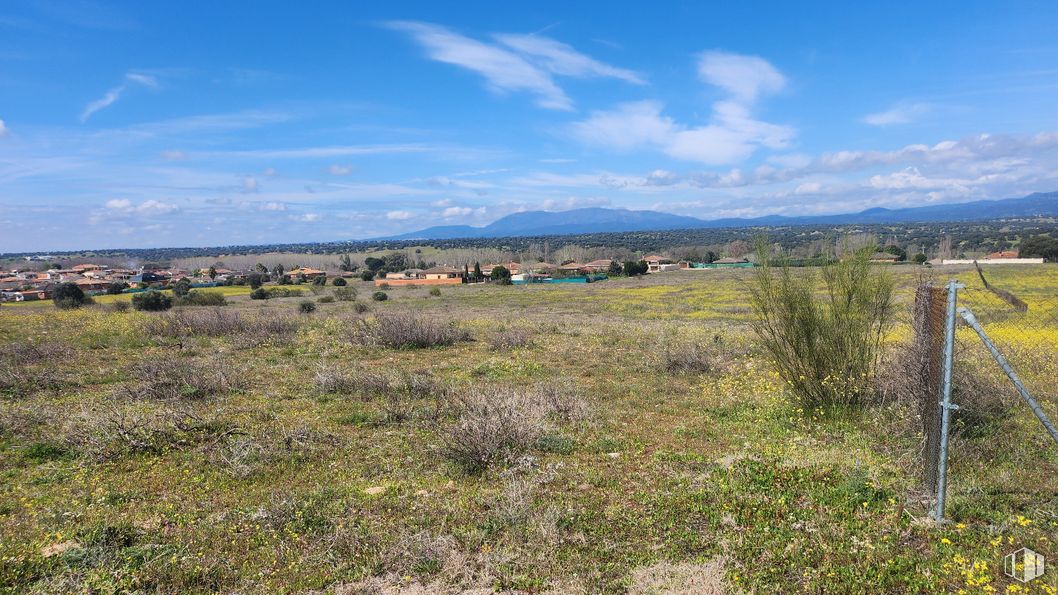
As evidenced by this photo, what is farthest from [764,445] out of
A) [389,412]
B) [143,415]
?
[143,415]

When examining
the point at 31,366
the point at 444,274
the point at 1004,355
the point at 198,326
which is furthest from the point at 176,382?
the point at 444,274

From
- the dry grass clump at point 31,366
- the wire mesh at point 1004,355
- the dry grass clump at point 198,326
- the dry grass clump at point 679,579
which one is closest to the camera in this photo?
the dry grass clump at point 679,579

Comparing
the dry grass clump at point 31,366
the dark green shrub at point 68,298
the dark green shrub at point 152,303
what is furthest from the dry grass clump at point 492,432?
the dark green shrub at point 68,298

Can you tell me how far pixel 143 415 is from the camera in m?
7.98

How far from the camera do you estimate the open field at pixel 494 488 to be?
4.35 metres

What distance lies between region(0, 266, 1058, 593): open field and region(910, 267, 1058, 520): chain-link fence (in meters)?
0.15

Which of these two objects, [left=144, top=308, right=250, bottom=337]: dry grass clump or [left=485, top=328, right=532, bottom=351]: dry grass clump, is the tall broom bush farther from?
[left=144, top=308, right=250, bottom=337]: dry grass clump

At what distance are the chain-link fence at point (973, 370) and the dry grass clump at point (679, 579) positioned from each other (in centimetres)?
221

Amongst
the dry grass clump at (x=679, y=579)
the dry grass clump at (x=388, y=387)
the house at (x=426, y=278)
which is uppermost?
the dry grass clump at (x=679, y=579)

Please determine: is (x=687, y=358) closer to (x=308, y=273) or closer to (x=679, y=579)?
(x=679, y=579)

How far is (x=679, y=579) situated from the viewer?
13.8 feet

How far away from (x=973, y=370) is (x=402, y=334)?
47.2 feet

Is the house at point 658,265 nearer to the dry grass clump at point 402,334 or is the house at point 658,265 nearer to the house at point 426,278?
the house at point 426,278

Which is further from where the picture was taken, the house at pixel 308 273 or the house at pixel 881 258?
the house at pixel 308 273
